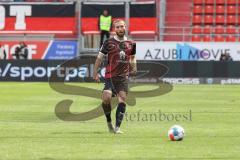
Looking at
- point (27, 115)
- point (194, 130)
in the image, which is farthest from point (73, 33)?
point (194, 130)

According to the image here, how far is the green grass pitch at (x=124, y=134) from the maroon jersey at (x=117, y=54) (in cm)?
130

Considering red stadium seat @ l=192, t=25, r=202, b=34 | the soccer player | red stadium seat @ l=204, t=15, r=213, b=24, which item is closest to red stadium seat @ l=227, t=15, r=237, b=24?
red stadium seat @ l=204, t=15, r=213, b=24

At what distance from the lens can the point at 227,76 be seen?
39031 millimetres

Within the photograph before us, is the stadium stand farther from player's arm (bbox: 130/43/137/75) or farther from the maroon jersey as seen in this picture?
the maroon jersey

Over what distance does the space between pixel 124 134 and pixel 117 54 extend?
1.67m

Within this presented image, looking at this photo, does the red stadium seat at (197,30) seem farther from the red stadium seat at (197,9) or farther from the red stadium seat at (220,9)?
the red stadium seat at (220,9)

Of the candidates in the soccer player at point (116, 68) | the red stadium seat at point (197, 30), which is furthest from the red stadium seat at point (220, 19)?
the soccer player at point (116, 68)

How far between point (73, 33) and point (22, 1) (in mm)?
3850

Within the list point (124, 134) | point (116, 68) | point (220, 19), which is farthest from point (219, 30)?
point (124, 134)

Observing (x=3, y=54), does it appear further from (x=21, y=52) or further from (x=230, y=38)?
(x=230, y=38)

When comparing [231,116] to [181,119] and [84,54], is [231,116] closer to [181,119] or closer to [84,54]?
[181,119]

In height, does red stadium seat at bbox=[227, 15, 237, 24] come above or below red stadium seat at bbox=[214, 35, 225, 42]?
above

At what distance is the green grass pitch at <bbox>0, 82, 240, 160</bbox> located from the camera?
39.0 feet

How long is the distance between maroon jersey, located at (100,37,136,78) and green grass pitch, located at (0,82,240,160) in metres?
1.30
